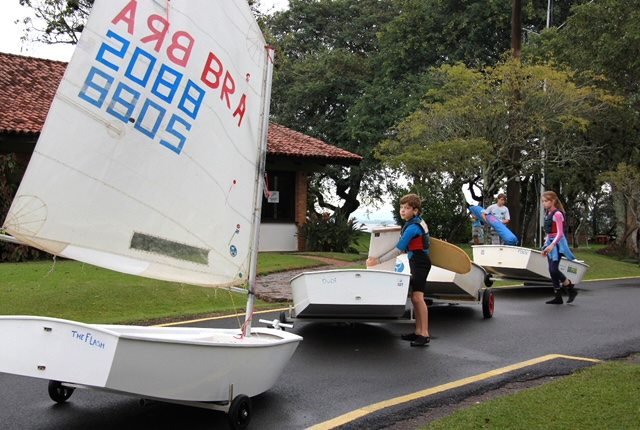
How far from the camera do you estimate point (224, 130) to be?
18.9 feet

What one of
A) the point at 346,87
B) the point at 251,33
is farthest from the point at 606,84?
the point at 251,33

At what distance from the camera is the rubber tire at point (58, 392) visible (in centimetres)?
604

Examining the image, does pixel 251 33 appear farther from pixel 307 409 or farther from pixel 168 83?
pixel 307 409

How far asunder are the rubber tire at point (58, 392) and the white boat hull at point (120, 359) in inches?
52.4

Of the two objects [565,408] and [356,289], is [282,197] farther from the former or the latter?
[565,408]

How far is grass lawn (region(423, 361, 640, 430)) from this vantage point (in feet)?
17.8

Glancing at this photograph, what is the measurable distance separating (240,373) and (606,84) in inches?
984

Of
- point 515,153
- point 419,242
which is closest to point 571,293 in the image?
point 419,242

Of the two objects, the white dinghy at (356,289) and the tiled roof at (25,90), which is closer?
the white dinghy at (356,289)

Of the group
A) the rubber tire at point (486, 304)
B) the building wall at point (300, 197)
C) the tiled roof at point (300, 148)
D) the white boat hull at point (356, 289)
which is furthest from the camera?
the building wall at point (300, 197)

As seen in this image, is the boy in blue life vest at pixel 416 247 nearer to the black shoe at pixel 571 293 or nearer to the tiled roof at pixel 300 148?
the black shoe at pixel 571 293

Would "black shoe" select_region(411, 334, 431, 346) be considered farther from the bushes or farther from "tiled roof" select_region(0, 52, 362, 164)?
the bushes

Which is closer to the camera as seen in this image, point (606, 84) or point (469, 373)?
point (469, 373)

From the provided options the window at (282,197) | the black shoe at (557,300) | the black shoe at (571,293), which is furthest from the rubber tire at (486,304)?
the window at (282,197)
